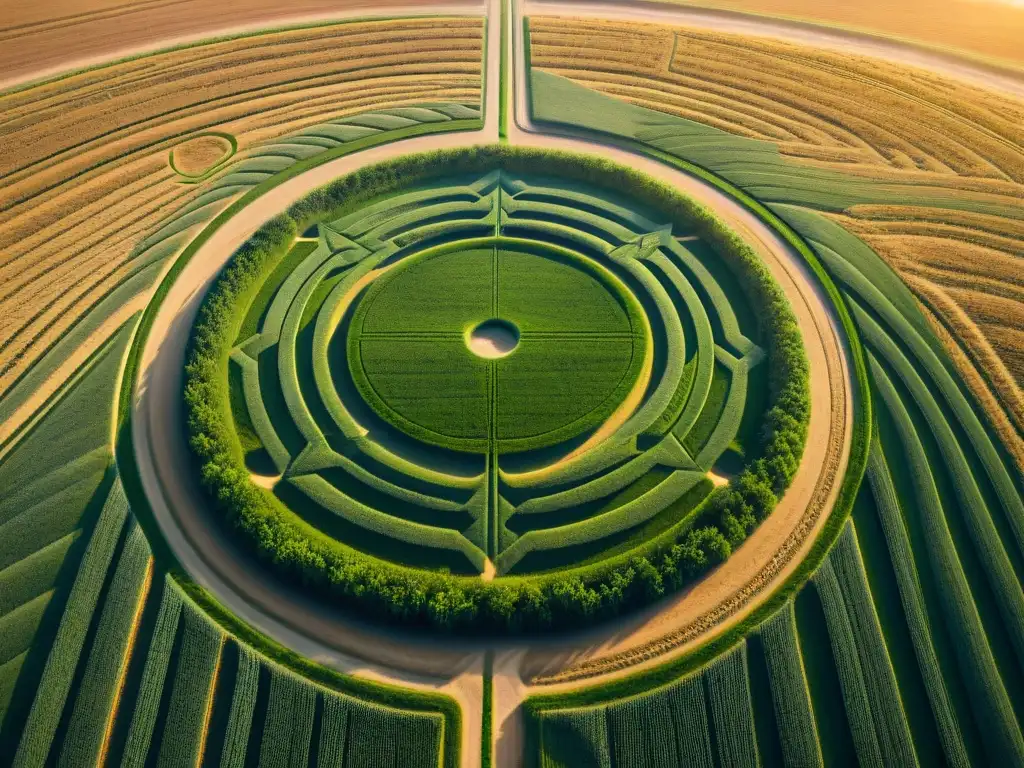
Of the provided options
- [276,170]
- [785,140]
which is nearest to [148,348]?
[276,170]

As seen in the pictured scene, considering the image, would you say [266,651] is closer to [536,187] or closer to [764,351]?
[764,351]

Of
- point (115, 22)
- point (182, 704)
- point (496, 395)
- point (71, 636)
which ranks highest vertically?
point (115, 22)

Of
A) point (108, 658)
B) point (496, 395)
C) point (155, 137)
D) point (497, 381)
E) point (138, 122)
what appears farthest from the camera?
point (138, 122)

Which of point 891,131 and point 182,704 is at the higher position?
point 891,131

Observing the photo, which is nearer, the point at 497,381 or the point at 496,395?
the point at 496,395

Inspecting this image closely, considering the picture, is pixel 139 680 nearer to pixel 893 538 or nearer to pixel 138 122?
pixel 893 538

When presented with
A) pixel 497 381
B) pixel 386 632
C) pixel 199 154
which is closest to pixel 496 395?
pixel 497 381

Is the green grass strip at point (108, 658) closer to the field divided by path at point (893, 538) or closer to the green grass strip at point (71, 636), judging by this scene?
the green grass strip at point (71, 636)

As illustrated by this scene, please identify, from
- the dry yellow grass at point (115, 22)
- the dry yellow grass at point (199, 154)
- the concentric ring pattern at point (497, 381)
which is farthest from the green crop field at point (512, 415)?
the dry yellow grass at point (115, 22)
